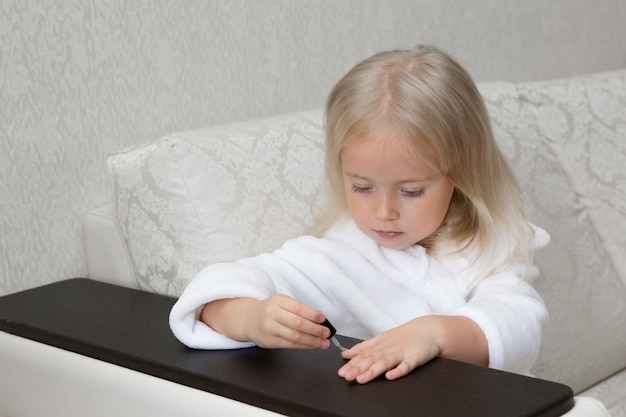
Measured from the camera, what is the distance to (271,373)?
3.93 feet

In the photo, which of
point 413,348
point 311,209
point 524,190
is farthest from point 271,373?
point 524,190

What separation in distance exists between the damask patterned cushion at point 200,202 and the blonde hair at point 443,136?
0.09m

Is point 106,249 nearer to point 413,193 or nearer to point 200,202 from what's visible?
point 200,202

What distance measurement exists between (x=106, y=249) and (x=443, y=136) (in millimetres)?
624

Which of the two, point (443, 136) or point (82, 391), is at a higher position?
point (443, 136)

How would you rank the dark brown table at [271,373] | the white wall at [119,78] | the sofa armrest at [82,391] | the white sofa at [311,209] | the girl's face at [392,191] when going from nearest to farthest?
the dark brown table at [271,373]
the sofa armrest at [82,391]
the girl's face at [392,191]
the white sofa at [311,209]
the white wall at [119,78]

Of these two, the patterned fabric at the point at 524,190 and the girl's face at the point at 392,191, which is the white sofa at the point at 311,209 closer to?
the patterned fabric at the point at 524,190

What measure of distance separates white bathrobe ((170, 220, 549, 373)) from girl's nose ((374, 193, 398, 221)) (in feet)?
0.43

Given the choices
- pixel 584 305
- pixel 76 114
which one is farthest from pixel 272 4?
pixel 584 305

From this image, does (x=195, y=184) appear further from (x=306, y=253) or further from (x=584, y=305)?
(x=584, y=305)

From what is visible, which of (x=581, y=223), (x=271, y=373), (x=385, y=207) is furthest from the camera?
(x=581, y=223)

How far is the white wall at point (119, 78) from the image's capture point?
5.47ft

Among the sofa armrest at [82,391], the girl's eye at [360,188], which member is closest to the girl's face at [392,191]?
the girl's eye at [360,188]

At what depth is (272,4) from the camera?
204 cm
